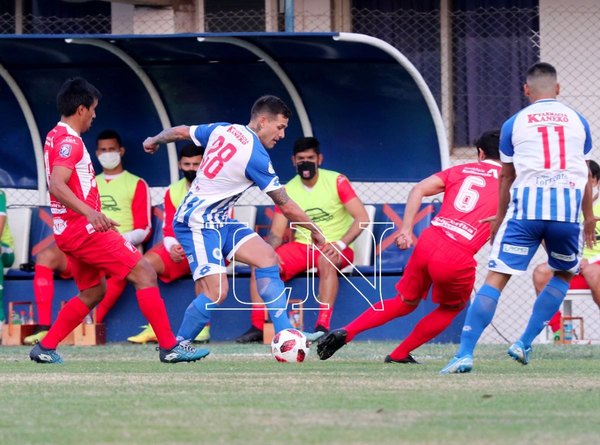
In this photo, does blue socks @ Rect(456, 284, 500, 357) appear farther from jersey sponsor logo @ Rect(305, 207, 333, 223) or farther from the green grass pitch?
jersey sponsor logo @ Rect(305, 207, 333, 223)

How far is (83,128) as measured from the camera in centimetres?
970

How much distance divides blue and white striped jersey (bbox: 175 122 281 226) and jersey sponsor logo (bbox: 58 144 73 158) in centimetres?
82

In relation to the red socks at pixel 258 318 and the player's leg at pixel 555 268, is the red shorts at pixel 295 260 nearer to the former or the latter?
the red socks at pixel 258 318

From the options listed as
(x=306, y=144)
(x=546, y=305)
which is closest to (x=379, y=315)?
(x=546, y=305)

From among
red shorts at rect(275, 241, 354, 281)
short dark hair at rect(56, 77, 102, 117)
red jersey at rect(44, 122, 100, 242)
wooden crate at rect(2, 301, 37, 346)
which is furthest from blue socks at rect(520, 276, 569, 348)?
wooden crate at rect(2, 301, 37, 346)

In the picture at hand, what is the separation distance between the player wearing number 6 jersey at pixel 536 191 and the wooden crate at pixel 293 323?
442 centimetres

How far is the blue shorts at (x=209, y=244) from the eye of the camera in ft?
30.8

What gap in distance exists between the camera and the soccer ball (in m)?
9.19

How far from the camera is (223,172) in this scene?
30.7 feet

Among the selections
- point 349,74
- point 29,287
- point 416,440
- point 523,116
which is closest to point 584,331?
point 349,74

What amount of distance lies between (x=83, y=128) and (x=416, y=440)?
16.8 ft

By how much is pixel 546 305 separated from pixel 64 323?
10.7 feet

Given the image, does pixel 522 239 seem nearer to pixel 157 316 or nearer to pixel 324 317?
pixel 157 316

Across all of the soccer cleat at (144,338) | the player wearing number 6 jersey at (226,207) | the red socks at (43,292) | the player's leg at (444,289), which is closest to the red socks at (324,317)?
the soccer cleat at (144,338)
